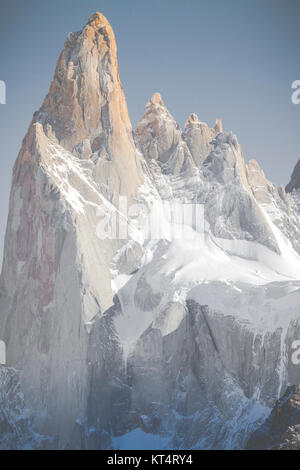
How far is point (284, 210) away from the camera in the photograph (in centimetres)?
7981

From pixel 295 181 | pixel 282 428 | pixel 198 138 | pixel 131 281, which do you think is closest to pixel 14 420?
pixel 131 281

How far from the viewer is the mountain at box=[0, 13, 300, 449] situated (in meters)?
53.2

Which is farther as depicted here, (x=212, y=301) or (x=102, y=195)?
(x=102, y=195)

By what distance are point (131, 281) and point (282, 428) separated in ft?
64.0

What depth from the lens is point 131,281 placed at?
61469 mm

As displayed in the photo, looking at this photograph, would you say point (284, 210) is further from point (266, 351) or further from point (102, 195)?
point (266, 351)

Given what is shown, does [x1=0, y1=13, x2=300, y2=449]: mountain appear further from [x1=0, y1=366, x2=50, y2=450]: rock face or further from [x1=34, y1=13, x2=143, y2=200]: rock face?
[x1=0, y1=366, x2=50, y2=450]: rock face

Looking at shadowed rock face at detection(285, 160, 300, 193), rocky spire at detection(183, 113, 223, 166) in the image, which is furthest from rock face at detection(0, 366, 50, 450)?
shadowed rock face at detection(285, 160, 300, 193)

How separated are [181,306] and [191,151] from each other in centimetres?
2796

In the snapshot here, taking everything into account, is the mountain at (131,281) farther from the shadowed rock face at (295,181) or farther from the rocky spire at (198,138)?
the shadowed rock face at (295,181)

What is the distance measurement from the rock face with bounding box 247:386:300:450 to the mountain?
3.66 feet

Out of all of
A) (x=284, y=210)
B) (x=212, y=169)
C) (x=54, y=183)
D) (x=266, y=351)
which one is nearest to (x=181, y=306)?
(x=266, y=351)

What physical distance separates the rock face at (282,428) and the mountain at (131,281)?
1.12m
